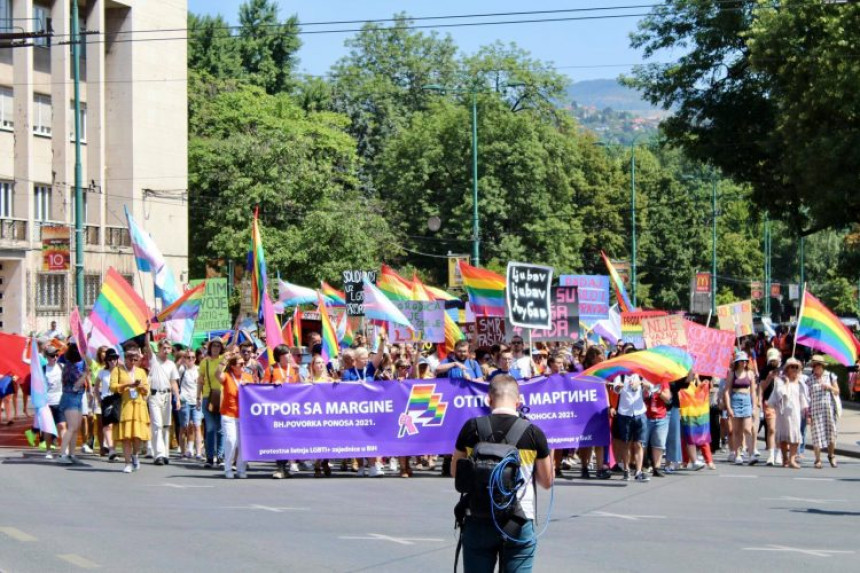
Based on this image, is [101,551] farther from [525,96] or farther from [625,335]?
[525,96]

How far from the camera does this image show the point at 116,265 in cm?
4738

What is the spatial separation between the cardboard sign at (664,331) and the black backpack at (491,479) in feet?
39.0

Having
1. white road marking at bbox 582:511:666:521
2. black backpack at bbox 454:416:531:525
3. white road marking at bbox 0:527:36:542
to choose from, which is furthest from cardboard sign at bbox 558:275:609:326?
black backpack at bbox 454:416:531:525

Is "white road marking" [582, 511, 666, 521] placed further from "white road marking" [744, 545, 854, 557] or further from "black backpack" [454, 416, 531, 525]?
"black backpack" [454, 416, 531, 525]

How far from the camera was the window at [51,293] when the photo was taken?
144 ft

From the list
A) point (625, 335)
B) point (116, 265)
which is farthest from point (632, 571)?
point (116, 265)

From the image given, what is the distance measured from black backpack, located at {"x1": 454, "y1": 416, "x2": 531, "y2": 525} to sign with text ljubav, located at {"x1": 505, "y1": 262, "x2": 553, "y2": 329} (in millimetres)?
12877

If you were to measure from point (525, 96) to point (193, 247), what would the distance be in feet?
66.4

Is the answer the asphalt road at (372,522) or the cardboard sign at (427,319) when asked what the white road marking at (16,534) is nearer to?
the asphalt road at (372,522)

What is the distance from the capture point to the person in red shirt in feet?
57.9

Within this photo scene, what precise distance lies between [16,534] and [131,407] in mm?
6192

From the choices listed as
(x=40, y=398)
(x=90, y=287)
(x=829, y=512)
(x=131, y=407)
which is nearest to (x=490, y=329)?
(x=131, y=407)

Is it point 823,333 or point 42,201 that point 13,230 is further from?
point 823,333

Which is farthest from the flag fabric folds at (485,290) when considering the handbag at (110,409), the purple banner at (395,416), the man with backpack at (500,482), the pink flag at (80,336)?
the man with backpack at (500,482)
